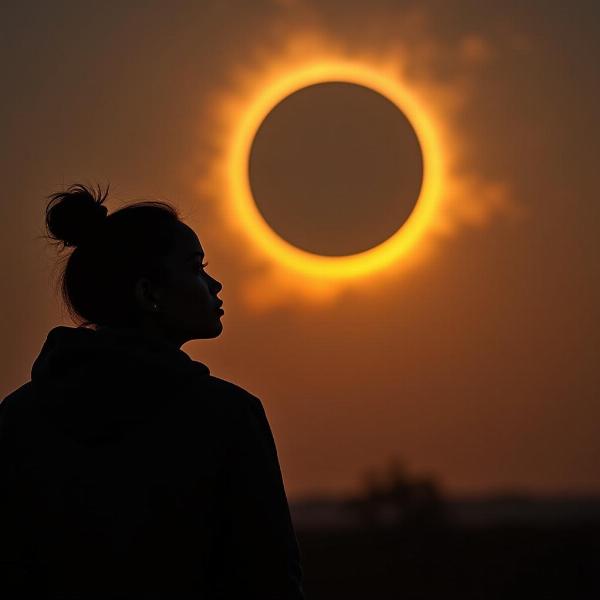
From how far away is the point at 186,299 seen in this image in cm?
199

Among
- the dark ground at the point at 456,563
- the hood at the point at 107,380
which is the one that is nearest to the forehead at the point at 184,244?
Result: the hood at the point at 107,380

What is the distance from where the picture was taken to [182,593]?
178cm

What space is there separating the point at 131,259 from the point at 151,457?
14.4 inches

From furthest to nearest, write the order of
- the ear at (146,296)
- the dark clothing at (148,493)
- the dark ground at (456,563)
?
the dark ground at (456,563), the ear at (146,296), the dark clothing at (148,493)

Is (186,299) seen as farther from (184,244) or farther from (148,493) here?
(148,493)

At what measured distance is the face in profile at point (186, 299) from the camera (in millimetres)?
1973

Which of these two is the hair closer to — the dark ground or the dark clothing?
the dark clothing

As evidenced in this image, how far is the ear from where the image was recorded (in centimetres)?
196

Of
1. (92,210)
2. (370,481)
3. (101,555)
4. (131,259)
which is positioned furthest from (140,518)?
(370,481)

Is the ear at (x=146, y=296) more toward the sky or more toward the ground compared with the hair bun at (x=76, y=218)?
more toward the ground

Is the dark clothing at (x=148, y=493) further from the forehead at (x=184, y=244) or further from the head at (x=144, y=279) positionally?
the forehead at (x=184, y=244)

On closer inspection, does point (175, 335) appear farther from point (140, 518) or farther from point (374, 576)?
point (374, 576)

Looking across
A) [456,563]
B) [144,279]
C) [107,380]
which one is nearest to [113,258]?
[144,279]

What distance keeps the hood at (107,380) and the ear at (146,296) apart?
5cm
